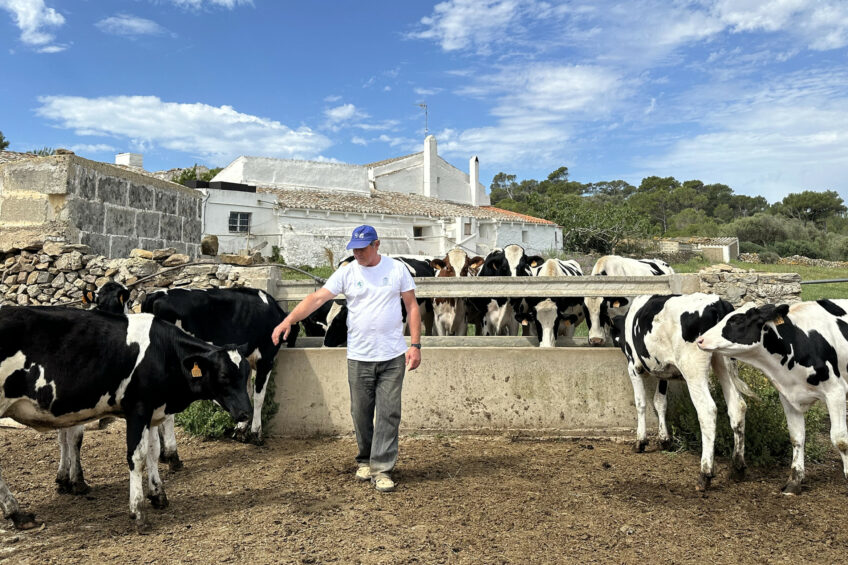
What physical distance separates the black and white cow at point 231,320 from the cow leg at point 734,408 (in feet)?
13.4

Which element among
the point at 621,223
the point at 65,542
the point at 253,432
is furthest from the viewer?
the point at 621,223

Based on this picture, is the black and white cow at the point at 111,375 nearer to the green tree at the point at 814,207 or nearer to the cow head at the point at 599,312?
the cow head at the point at 599,312

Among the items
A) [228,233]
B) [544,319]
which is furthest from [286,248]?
[544,319]

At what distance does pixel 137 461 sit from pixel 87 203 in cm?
639

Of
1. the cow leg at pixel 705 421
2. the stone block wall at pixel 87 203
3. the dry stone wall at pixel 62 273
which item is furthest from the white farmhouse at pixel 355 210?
the cow leg at pixel 705 421

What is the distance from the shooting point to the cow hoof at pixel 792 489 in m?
5.01

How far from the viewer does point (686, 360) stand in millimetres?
5574

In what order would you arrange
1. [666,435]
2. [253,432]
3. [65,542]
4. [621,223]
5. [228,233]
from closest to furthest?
[65,542] < [666,435] < [253,432] < [228,233] < [621,223]

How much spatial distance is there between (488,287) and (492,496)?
2589mm

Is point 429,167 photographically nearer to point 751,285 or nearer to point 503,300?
point 751,285

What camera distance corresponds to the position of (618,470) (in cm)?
561

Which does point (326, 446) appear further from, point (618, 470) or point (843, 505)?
point (843, 505)

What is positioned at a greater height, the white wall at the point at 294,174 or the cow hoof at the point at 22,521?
the white wall at the point at 294,174

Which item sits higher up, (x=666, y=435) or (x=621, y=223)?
(x=621, y=223)
